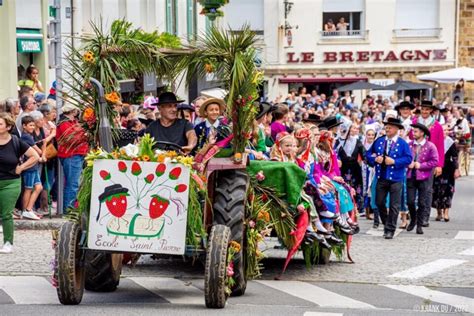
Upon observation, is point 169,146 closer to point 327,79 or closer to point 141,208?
point 141,208

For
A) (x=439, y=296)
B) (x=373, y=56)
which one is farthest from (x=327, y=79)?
(x=439, y=296)

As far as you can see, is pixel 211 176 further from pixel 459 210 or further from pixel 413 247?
pixel 459 210

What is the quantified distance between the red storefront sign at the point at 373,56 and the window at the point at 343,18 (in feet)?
2.53

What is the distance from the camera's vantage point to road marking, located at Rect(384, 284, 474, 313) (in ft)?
38.0

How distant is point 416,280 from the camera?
1341 cm

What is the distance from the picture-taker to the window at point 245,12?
1767 inches

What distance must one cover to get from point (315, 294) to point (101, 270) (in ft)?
7.11

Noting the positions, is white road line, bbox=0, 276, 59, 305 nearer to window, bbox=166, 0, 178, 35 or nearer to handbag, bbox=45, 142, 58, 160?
handbag, bbox=45, 142, 58, 160

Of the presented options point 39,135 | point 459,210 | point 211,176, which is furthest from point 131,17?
point 211,176

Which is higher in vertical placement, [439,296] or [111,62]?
[111,62]

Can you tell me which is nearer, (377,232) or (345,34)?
(377,232)

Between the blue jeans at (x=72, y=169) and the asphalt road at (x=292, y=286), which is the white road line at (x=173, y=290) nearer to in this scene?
the asphalt road at (x=292, y=286)

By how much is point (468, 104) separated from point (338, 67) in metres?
5.07

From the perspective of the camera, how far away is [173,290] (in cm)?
1218
